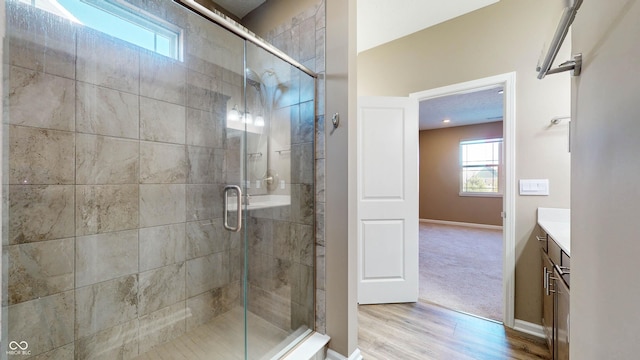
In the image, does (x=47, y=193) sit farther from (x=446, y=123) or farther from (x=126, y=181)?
(x=446, y=123)

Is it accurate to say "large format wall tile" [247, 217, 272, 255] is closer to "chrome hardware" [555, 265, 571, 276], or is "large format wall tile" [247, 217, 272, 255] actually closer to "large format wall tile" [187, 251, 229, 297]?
"large format wall tile" [187, 251, 229, 297]

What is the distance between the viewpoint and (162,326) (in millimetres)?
1789

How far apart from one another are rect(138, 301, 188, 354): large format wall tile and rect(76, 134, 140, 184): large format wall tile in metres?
1.00

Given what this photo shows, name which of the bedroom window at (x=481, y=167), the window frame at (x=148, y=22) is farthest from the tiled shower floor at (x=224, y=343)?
the bedroom window at (x=481, y=167)

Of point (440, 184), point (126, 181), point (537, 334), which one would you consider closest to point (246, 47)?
point (126, 181)

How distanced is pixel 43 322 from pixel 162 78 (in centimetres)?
167

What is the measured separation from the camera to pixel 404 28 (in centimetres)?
244

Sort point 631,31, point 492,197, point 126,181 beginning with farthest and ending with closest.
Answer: point 492,197 < point 126,181 < point 631,31

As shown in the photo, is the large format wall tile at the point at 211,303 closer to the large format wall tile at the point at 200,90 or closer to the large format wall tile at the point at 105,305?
the large format wall tile at the point at 105,305

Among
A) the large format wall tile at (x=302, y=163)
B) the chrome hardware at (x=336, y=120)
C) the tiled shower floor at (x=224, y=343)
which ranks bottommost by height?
the tiled shower floor at (x=224, y=343)

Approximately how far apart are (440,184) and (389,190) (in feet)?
16.1

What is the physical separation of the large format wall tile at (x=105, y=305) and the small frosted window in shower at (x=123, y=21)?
1.63 metres

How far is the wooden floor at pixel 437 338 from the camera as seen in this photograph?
1654 mm

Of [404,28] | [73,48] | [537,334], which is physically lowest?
[537,334]
